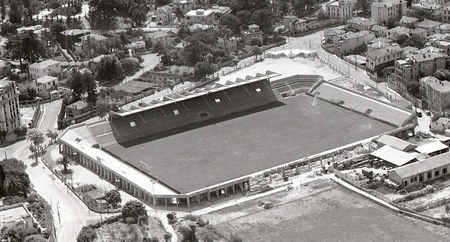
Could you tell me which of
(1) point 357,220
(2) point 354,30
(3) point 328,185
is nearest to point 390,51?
(2) point 354,30

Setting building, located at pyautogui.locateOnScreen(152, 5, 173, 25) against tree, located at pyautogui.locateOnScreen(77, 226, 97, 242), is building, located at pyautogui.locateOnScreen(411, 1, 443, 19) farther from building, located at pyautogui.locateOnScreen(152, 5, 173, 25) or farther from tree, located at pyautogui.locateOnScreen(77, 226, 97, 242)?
tree, located at pyautogui.locateOnScreen(77, 226, 97, 242)

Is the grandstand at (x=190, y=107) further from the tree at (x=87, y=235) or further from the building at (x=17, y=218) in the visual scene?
the tree at (x=87, y=235)

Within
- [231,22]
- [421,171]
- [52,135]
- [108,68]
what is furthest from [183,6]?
[421,171]

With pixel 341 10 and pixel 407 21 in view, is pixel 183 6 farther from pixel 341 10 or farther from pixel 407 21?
pixel 407 21

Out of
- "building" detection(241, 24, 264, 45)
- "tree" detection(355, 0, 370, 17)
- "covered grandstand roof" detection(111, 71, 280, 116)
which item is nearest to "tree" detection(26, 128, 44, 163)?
"covered grandstand roof" detection(111, 71, 280, 116)

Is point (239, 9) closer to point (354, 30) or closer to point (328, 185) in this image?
point (354, 30)
